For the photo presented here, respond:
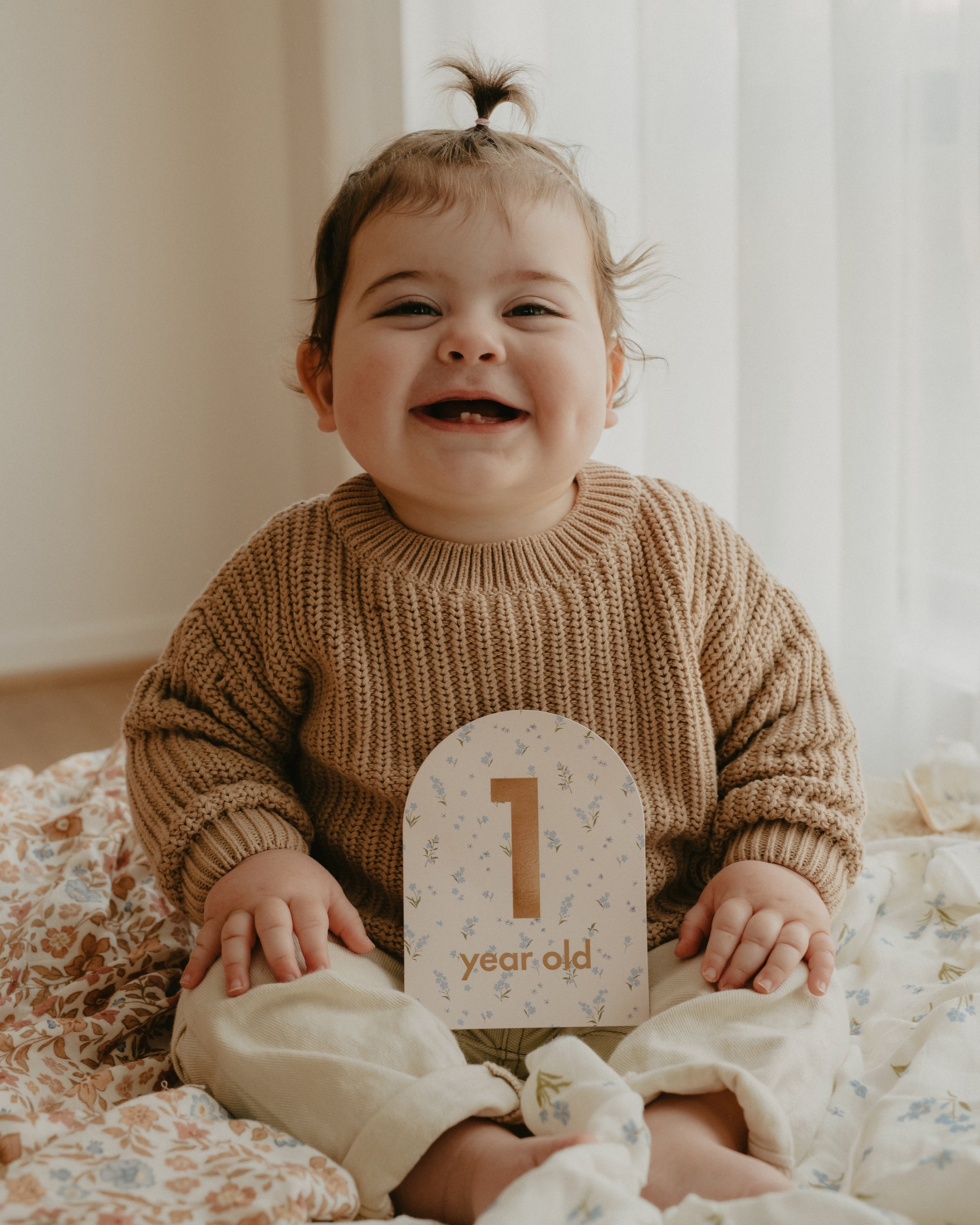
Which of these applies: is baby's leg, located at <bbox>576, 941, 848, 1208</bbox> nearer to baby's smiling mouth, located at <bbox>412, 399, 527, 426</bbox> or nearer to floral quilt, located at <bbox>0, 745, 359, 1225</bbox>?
floral quilt, located at <bbox>0, 745, 359, 1225</bbox>

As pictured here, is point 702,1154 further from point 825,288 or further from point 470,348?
point 825,288

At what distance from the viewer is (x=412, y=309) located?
888mm

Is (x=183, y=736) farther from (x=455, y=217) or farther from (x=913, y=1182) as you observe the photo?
(x=913, y=1182)

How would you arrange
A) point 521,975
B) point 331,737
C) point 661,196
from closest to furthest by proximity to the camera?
point 521,975, point 331,737, point 661,196

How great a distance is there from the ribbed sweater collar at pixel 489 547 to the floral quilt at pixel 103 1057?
1.30 feet

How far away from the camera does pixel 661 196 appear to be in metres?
1.52

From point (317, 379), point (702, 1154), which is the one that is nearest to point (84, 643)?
point (317, 379)

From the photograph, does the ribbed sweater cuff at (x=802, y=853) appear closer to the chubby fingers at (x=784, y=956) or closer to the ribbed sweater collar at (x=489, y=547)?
the chubby fingers at (x=784, y=956)

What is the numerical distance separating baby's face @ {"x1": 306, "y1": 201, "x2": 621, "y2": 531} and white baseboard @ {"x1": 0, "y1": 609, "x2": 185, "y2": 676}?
183 centimetres

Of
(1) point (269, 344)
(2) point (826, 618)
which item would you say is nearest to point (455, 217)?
(2) point (826, 618)

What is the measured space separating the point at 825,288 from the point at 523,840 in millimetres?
863

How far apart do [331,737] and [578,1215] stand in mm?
439

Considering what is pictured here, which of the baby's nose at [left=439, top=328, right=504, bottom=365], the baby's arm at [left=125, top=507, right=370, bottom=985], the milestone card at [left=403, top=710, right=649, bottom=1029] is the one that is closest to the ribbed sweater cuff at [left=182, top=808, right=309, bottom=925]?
the baby's arm at [left=125, top=507, right=370, bottom=985]

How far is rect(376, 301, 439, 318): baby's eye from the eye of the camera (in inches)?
34.8
